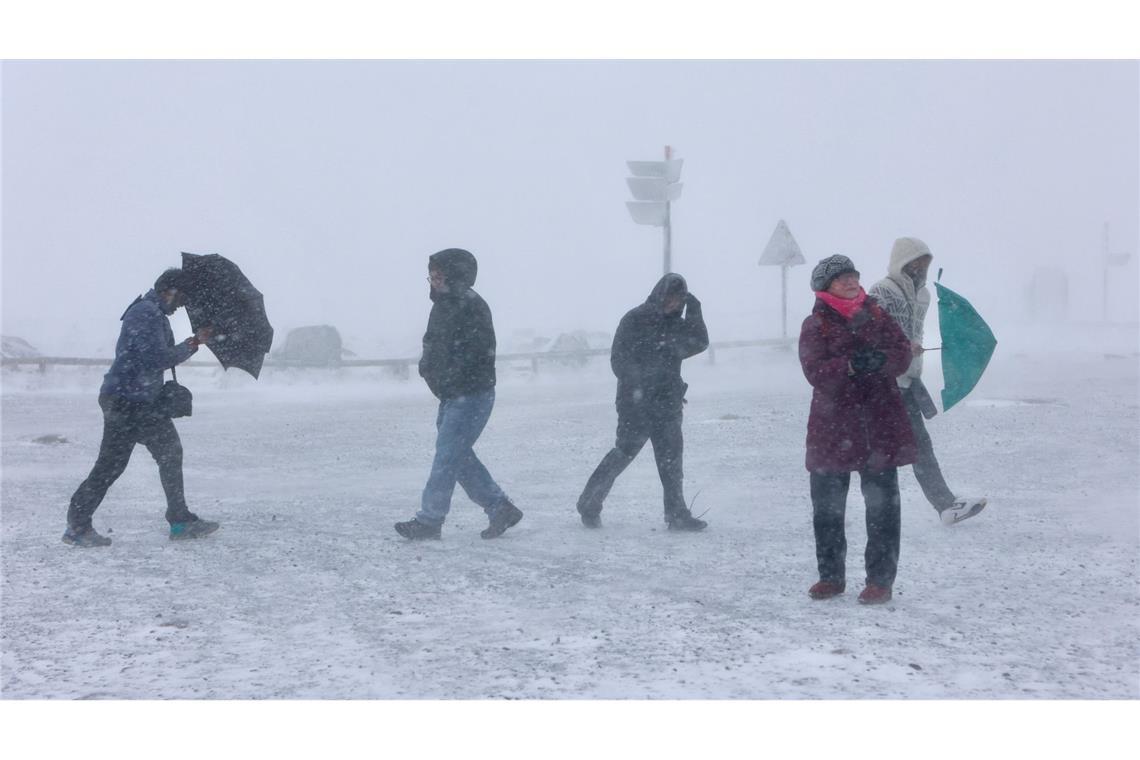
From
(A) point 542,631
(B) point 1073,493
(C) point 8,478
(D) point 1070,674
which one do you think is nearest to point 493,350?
(A) point 542,631

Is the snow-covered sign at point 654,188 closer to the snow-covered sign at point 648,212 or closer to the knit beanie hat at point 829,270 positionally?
the snow-covered sign at point 648,212

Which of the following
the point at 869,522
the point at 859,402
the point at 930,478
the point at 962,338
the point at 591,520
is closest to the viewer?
the point at 859,402

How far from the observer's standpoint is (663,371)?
6.86m

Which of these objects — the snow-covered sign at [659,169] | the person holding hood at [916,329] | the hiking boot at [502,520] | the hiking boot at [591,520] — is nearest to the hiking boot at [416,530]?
the hiking boot at [502,520]

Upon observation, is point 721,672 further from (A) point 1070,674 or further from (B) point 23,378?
(B) point 23,378

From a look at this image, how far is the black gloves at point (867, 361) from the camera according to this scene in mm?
4770

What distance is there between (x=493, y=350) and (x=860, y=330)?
2.61 meters

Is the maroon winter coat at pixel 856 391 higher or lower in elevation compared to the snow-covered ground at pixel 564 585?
higher

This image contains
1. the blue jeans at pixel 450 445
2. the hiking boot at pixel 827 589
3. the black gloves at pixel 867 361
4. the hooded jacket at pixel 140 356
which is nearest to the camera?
the black gloves at pixel 867 361

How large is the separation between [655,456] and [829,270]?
7.69 feet

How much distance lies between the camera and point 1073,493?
7910 mm

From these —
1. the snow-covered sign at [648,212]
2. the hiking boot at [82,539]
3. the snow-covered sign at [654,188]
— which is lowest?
the hiking boot at [82,539]

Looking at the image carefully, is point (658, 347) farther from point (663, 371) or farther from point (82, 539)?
point (82, 539)

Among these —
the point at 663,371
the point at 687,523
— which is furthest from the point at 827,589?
the point at 663,371
